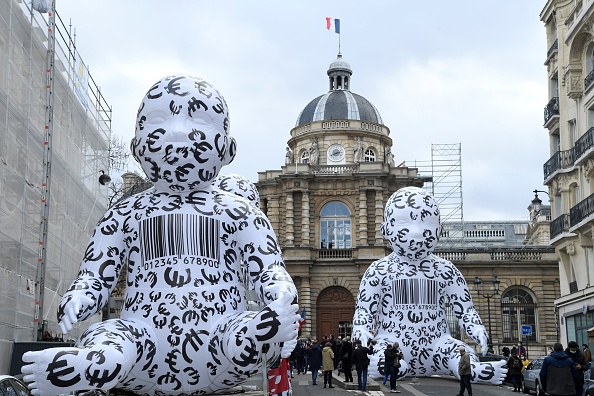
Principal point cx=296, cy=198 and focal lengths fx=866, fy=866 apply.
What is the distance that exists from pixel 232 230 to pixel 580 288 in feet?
69.5

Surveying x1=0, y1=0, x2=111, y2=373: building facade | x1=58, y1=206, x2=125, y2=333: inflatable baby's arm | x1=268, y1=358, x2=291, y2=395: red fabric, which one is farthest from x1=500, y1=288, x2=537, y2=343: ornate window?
x1=58, y1=206, x2=125, y2=333: inflatable baby's arm

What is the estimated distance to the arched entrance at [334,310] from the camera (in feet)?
125

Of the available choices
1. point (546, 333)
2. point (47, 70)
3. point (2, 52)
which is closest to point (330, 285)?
point (546, 333)

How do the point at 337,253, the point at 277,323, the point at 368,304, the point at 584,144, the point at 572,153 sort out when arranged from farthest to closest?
the point at 337,253, the point at 572,153, the point at 584,144, the point at 368,304, the point at 277,323

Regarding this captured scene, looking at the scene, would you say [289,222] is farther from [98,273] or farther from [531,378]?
[98,273]

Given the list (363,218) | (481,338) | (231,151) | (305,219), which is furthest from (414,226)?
(305,219)

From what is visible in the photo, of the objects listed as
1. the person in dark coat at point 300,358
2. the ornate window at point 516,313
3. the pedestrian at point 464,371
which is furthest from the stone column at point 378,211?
the pedestrian at point 464,371

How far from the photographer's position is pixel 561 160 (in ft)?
86.8

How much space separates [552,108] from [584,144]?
3547 millimetres

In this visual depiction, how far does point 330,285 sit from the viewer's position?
1524 inches

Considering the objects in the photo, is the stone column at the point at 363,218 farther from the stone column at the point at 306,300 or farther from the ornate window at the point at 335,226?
the stone column at the point at 306,300

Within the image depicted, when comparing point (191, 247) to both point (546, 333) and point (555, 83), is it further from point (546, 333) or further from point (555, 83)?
point (546, 333)

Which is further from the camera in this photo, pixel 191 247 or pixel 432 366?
pixel 432 366

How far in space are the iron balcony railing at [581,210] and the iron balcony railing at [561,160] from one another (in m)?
1.59
